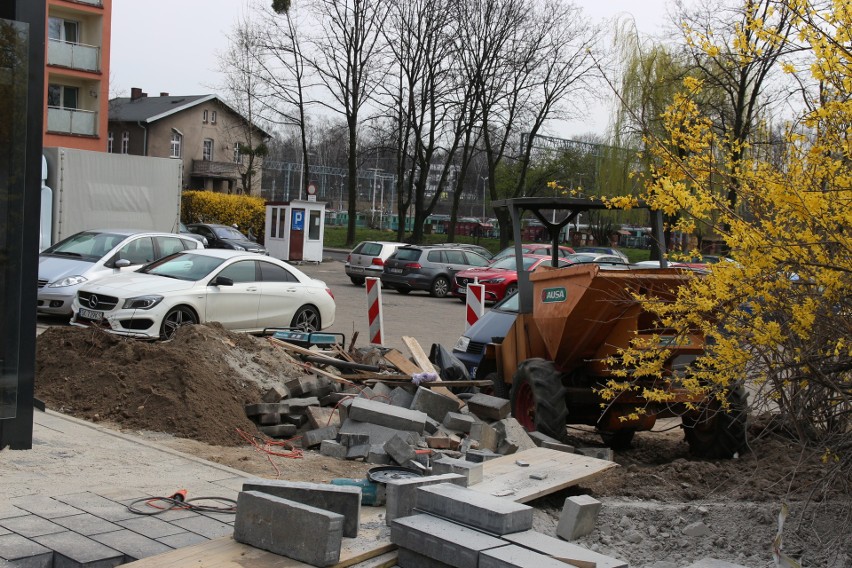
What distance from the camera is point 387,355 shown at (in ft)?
36.1

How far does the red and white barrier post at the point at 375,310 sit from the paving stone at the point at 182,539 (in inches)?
342

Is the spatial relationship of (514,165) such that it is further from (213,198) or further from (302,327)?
(302,327)

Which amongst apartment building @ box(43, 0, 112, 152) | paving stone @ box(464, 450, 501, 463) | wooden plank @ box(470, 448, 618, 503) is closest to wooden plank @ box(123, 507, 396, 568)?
wooden plank @ box(470, 448, 618, 503)

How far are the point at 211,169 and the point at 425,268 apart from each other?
45.5 meters

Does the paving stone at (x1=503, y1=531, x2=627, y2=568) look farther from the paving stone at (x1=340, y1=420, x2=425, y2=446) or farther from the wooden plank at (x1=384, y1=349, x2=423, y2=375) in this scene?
the wooden plank at (x1=384, y1=349, x2=423, y2=375)

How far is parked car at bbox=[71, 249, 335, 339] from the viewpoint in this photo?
13164 millimetres

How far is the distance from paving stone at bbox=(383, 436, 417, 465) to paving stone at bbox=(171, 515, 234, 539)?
79.1 inches

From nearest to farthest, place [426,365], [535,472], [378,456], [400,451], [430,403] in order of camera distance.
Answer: [535,472], [400,451], [378,456], [430,403], [426,365]

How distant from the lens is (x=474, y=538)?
4.95 metres

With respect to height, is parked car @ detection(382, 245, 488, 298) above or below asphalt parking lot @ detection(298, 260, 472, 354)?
above

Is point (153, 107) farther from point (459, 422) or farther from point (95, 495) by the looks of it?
point (95, 495)

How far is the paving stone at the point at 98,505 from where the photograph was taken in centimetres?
559

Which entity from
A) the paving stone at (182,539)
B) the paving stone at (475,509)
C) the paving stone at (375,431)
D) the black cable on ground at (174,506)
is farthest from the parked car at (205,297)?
the paving stone at (475,509)

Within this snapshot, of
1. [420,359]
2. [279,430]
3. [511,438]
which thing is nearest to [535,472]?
[511,438]
